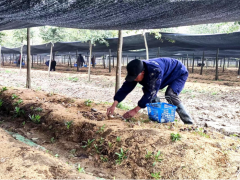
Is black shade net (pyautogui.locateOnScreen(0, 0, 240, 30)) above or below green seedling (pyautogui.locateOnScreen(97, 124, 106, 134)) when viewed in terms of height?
above

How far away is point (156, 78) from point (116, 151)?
1.16m

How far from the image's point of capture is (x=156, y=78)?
3.15 meters

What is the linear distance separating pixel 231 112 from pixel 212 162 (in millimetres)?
3767

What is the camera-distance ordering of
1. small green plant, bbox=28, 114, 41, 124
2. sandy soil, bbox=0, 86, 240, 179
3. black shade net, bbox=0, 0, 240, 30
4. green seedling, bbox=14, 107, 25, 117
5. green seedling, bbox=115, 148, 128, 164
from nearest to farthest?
sandy soil, bbox=0, 86, 240, 179 → green seedling, bbox=115, 148, 128, 164 → black shade net, bbox=0, 0, 240, 30 → small green plant, bbox=28, 114, 41, 124 → green seedling, bbox=14, 107, 25, 117

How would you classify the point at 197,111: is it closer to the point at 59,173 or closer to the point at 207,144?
the point at 207,144

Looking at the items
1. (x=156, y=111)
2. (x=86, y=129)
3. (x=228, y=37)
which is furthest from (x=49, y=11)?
(x=228, y=37)

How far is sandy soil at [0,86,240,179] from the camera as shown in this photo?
2260 mm

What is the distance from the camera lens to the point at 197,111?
571cm

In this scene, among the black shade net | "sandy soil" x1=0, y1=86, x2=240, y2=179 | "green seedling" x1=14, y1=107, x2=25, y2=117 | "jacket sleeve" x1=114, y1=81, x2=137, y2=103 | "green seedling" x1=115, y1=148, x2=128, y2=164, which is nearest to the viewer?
"sandy soil" x1=0, y1=86, x2=240, y2=179

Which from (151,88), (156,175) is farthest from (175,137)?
(151,88)

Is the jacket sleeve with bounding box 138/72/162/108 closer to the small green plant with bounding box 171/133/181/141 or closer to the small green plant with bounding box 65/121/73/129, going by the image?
the small green plant with bounding box 171/133/181/141

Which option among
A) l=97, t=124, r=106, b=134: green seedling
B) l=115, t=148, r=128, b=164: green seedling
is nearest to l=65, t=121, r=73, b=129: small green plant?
l=97, t=124, r=106, b=134: green seedling

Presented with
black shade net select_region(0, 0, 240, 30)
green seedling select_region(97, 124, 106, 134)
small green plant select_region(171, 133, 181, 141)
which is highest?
black shade net select_region(0, 0, 240, 30)

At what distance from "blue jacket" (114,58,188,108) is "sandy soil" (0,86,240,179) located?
0.47 m
